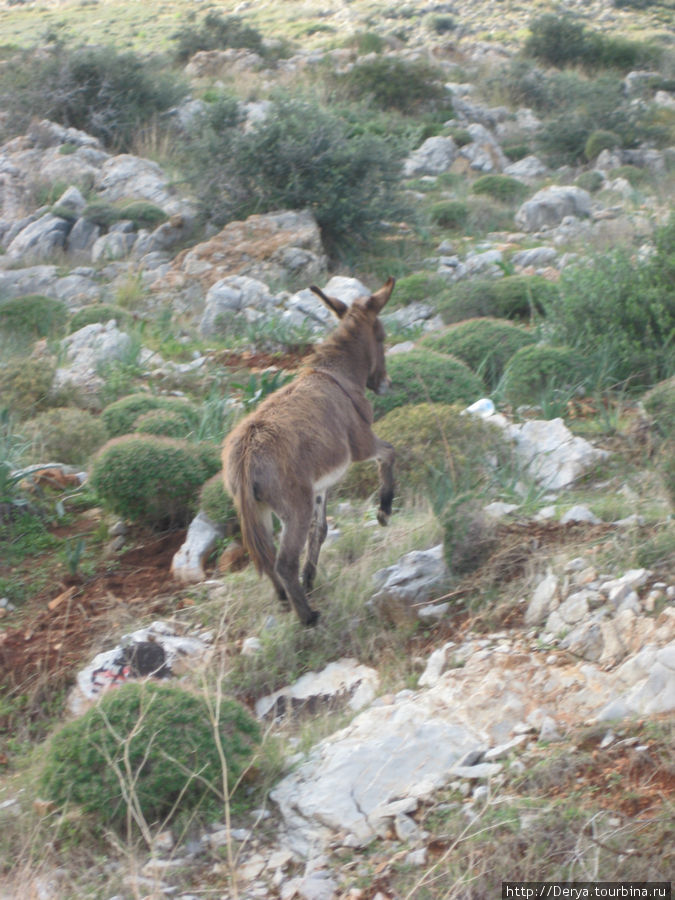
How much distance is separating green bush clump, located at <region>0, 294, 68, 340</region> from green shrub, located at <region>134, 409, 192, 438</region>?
194 inches

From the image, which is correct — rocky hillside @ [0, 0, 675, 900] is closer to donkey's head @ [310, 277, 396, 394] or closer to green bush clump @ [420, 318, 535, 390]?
green bush clump @ [420, 318, 535, 390]

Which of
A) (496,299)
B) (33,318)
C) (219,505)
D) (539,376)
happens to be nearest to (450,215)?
(496,299)

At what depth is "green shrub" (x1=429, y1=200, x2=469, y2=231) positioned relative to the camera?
1814cm

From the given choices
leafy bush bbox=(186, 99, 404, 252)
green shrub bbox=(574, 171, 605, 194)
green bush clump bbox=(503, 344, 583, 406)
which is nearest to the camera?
green bush clump bbox=(503, 344, 583, 406)

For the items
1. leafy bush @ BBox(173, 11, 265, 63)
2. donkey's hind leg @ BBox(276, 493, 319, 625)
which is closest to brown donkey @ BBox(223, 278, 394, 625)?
donkey's hind leg @ BBox(276, 493, 319, 625)

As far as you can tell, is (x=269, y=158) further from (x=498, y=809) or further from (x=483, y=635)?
(x=498, y=809)

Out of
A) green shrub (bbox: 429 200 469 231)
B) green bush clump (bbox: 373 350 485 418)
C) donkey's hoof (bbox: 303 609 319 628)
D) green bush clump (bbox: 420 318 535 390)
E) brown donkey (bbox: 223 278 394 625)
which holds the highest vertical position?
brown donkey (bbox: 223 278 394 625)

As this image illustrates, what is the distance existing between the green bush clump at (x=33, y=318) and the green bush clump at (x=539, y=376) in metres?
6.86

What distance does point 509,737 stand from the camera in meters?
4.20

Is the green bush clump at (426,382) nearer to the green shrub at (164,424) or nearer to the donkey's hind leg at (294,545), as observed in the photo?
the green shrub at (164,424)

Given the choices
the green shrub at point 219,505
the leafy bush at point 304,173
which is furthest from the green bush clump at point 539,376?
the leafy bush at point 304,173

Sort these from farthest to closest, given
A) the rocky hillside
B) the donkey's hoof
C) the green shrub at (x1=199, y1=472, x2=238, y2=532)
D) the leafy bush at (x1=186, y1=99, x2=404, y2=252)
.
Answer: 1. the leafy bush at (x1=186, y1=99, x2=404, y2=252)
2. the green shrub at (x1=199, y1=472, x2=238, y2=532)
3. the donkey's hoof
4. the rocky hillside

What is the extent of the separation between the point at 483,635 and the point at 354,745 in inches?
44.6

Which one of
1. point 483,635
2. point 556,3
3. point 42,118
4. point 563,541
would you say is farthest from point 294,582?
point 556,3
